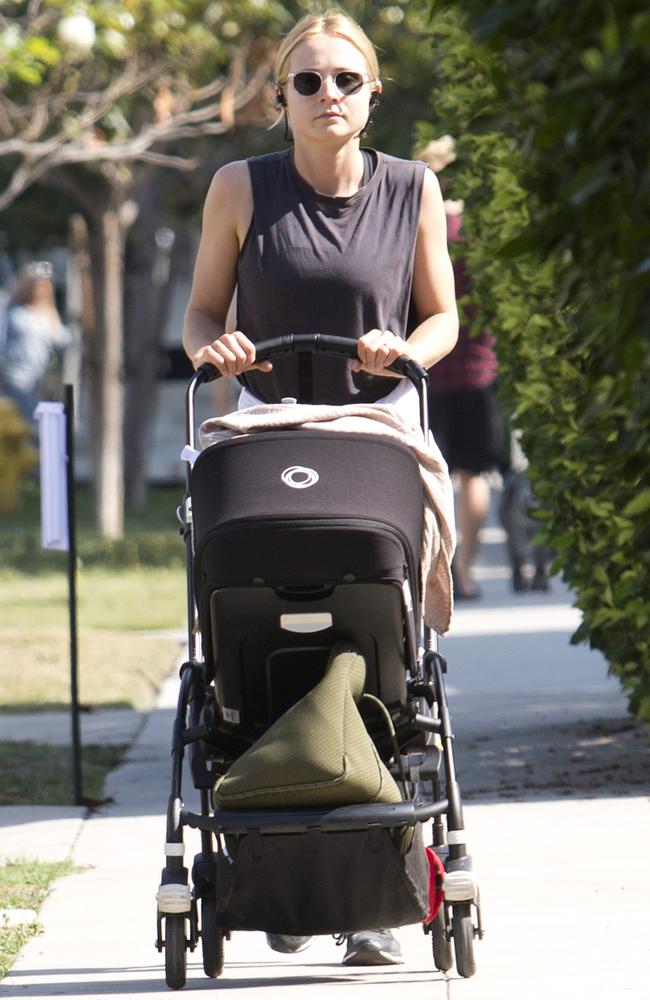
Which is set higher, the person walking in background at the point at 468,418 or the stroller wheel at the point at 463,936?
the person walking in background at the point at 468,418

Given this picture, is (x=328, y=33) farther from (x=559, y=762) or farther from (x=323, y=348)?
(x=559, y=762)

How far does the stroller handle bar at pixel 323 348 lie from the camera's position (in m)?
3.79

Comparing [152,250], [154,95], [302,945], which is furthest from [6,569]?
[302,945]

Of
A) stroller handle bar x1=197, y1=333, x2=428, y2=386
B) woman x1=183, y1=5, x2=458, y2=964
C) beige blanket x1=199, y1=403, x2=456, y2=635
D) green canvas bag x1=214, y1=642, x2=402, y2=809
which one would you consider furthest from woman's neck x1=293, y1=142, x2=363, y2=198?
green canvas bag x1=214, y1=642, x2=402, y2=809

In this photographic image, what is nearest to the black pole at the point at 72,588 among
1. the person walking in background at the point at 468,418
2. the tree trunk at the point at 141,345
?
the person walking in background at the point at 468,418

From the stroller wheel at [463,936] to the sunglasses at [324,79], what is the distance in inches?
67.6

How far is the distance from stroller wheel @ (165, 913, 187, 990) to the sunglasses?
5.72 ft

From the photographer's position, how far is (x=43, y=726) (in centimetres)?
732

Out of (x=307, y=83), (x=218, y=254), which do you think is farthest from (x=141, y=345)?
(x=307, y=83)

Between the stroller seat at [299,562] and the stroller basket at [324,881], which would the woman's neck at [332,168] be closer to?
the stroller seat at [299,562]

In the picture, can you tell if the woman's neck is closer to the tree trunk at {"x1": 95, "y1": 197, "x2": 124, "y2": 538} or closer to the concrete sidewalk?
the concrete sidewalk

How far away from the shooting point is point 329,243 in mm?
4035

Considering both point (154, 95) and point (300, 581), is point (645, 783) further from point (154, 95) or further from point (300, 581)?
point (154, 95)

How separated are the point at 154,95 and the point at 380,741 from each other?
1101 centimetres
